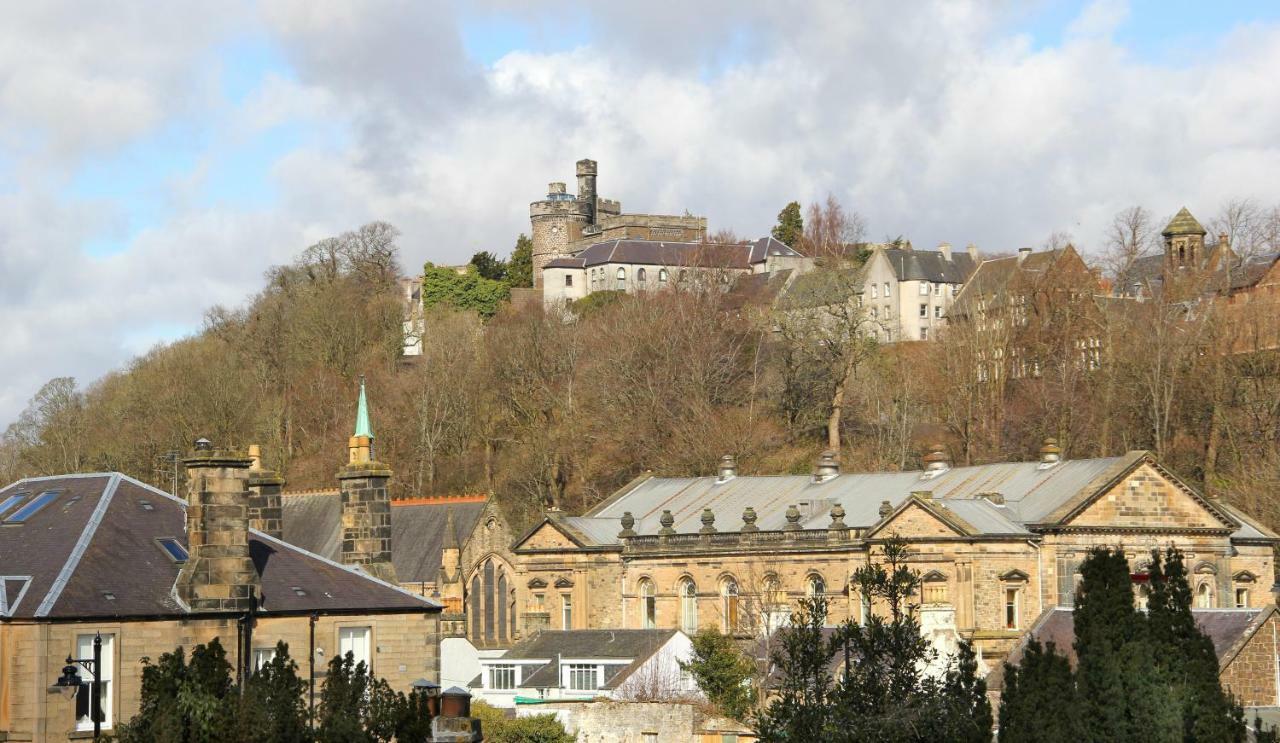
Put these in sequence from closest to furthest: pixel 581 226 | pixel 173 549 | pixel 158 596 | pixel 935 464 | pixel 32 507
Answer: pixel 158 596, pixel 173 549, pixel 32 507, pixel 935 464, pixel 581 226

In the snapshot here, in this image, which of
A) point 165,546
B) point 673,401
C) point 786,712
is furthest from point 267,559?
point 673,401

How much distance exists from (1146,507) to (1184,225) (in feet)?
127

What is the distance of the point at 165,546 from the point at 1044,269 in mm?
64499

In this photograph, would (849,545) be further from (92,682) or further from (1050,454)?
(92,682)

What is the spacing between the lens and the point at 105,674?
36.2 metres

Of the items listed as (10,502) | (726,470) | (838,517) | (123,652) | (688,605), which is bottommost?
(123,652)

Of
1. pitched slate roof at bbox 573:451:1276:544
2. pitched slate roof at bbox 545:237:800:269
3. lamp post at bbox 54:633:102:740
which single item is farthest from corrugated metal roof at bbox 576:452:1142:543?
pitched slate roof at bbox 545:237:800:269

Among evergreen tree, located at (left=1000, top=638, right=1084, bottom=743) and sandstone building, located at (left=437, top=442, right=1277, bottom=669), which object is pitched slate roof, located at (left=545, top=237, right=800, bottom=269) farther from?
evergreen tree, located at (left=1000, top=638, right=1084, bottom=743)

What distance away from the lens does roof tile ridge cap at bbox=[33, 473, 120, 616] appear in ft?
117

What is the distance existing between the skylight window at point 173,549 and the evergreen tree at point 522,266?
11029cm

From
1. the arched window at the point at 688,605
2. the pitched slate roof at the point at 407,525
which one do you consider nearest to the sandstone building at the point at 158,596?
the arched window at the point at 688,605

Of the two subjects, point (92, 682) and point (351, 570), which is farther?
point (351, 570)

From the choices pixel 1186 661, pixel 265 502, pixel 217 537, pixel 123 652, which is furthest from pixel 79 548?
pixel 1186 661

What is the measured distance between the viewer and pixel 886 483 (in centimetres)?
6981
